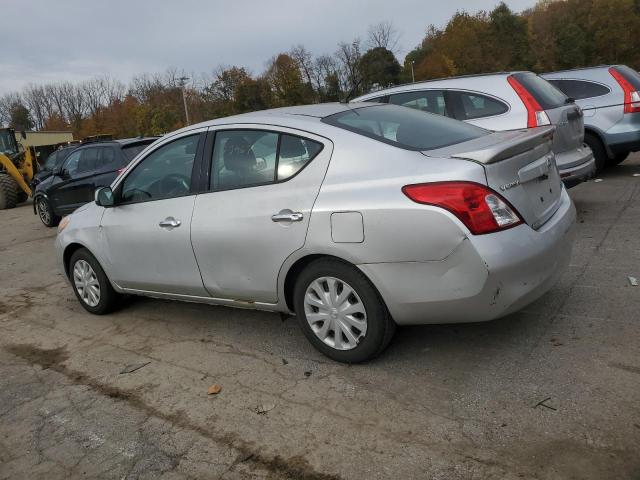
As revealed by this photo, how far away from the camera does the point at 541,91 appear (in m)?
6.44

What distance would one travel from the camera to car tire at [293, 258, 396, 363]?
10.8 feet

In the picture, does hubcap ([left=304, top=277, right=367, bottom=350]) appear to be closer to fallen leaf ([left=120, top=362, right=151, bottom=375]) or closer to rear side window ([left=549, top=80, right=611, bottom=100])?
fallen leaf ([left=120, top=362, right=151, bottom=375])

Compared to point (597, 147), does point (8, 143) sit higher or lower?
higher

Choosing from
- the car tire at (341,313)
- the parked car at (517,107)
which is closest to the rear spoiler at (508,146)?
the car tire at (341,313)

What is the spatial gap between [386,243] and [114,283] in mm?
2860

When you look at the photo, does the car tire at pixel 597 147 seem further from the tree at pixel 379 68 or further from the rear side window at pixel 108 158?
the tree at pixel 379 68

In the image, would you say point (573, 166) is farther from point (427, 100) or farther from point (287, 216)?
point (287, 216)

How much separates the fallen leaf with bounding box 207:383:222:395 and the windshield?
18878 mm

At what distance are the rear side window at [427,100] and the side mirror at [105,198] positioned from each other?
370cm

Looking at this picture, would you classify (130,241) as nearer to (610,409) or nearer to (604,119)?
(610,409)

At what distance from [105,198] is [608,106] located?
280 inches

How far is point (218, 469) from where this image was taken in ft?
8.86

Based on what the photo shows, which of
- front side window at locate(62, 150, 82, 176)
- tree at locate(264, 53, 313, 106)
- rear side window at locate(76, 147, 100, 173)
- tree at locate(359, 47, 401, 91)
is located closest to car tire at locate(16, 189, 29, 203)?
front side window at locate(62, 150, 82, 176)

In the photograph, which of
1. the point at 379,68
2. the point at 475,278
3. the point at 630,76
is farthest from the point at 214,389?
the point at 379,68
